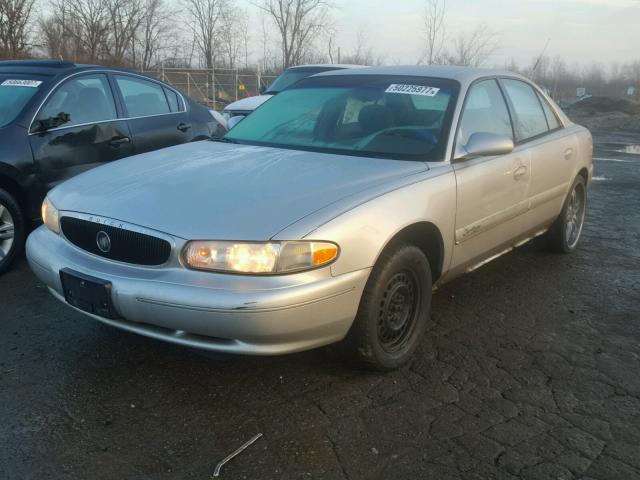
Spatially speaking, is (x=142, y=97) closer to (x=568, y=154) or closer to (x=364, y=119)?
(x=364, y=119)

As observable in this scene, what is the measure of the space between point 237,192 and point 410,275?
40.4 inches

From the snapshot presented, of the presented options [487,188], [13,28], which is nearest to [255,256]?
[487,188]

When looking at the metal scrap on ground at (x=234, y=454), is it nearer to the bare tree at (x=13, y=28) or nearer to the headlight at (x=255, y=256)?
the headlight at (x=255, y=256)

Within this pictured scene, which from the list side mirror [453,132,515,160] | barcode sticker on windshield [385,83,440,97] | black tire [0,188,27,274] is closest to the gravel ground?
black tire [0,188,27,274]

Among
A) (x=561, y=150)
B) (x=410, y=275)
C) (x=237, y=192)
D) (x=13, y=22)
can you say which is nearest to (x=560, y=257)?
(x=561, y=150)

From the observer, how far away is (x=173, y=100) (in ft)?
20.2

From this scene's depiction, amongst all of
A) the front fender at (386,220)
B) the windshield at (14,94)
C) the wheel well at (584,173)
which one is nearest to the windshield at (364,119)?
the front fender at (386,220)

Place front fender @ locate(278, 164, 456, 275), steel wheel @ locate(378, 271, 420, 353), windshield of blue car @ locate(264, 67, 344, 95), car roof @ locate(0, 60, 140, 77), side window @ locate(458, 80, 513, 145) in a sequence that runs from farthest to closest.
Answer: windshield of blue car @ locate(264, 67, 344, 95)
car roof @ locate(0, 60, 140, 77)
side window @ locate(458, 80, 513, 145)
steel wheel @ locate(378, 271, 420, 353)
front fender @ locate(278, 164, 456, 275)

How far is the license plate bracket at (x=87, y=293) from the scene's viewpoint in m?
2.75

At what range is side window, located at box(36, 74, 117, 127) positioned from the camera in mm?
4938

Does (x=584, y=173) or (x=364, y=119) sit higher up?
(x=364, y=119)

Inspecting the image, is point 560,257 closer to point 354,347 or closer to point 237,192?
point 354,347

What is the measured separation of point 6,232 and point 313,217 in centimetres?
299

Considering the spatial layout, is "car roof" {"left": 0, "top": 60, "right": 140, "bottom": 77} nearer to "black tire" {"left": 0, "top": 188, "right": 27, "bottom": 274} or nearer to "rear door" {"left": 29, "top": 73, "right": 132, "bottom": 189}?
"rear door" {"left": 29, "top": 73, "right": 132, "bottom": 189}
